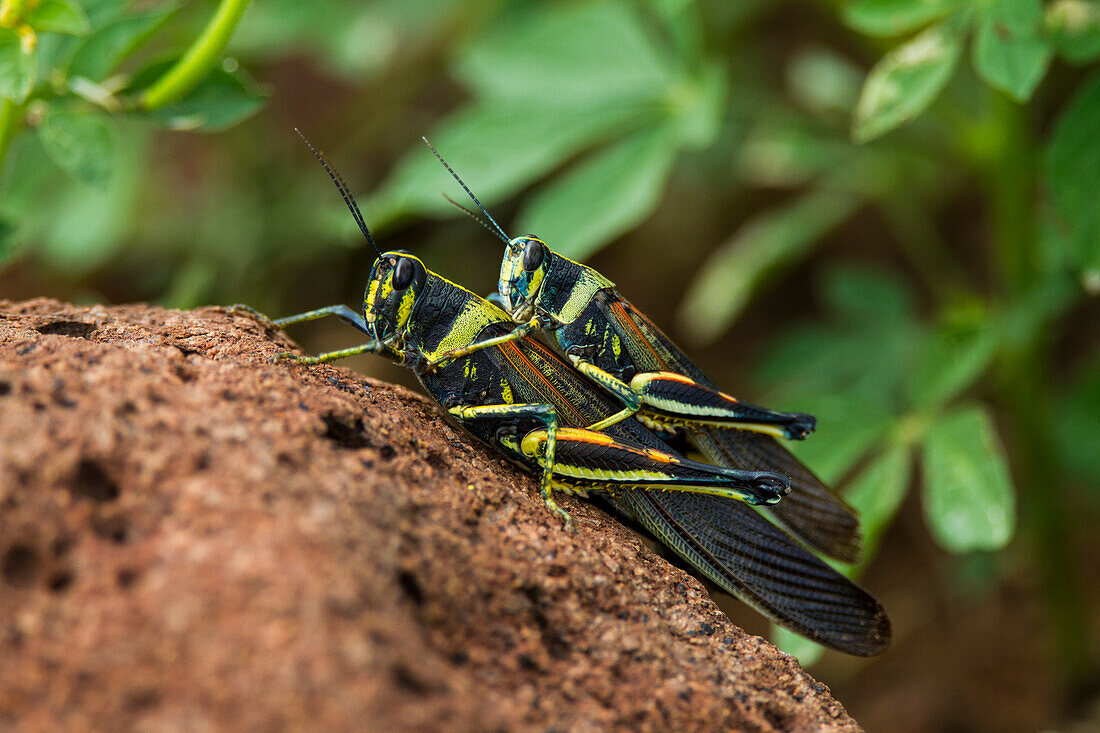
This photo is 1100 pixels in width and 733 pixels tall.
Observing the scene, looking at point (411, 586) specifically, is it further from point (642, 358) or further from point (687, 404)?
point (642, 358)

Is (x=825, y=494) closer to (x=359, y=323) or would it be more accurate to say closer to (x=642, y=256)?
(x=359, y=323)

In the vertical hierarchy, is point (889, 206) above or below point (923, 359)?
above

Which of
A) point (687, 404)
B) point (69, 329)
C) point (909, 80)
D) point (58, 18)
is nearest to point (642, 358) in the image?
point (687, 404)

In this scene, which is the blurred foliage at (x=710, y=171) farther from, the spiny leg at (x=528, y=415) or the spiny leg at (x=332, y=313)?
the spiny leg at (x=528, y=415)

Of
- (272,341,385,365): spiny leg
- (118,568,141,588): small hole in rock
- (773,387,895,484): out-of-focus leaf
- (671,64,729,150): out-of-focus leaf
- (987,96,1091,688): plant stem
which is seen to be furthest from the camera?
(987,96,1091,688): plant stem

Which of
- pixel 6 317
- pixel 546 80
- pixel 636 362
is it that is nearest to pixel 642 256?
pixel 546 80

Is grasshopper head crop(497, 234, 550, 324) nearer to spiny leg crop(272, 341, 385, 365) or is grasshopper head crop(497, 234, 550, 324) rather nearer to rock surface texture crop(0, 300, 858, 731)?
spiny leg crop(272, 341, 385, 365)

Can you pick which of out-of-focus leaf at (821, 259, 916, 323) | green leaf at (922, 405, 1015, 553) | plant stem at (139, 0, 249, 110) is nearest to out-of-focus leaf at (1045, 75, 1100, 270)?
green leaf at (922, 405, 1015, 553)
